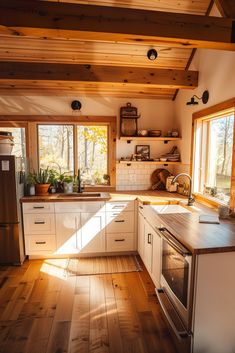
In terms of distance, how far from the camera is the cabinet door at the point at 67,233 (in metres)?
3.11

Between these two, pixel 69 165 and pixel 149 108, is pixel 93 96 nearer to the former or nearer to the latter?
pixel 149 108

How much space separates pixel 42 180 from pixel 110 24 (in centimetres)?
227

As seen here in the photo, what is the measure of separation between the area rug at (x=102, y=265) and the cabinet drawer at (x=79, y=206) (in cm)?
72

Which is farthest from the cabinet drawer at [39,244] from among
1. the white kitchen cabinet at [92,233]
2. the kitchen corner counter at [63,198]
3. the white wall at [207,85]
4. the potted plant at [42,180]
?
the white wall at [207,85]

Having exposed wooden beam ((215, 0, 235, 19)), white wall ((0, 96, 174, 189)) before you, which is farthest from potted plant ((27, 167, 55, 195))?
exposed wooden beam ((215, 0, 235, 19))

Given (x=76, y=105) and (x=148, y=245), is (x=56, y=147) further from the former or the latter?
(x=148, y=245)

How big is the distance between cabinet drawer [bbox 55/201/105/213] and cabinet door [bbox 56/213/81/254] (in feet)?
0.23

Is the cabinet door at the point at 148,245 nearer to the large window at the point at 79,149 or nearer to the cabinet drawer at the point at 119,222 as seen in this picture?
the cabinet drawer at the point at 119,222

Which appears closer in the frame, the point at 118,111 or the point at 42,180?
the point at 42,180

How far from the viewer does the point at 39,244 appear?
10.3 ft

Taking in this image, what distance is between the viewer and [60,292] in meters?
2.47

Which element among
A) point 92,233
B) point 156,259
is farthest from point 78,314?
point 92,233

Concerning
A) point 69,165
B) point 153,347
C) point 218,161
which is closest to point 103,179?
point 69,165

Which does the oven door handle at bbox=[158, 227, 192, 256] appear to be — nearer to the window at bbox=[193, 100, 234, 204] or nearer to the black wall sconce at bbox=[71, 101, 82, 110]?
the window at bbox=[193, 100, 234, 204]
